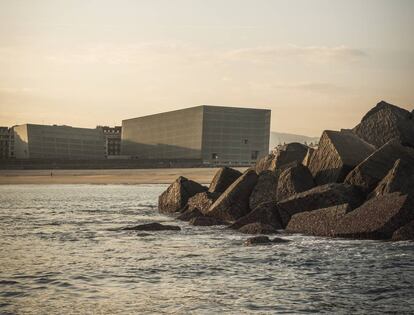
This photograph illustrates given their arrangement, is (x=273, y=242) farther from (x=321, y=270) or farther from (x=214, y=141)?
(x=214, y=141)

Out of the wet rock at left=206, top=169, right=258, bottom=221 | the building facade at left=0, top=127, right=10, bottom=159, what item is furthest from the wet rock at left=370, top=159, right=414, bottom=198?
the building facade at left=0, top=127, right=10, bottom=159

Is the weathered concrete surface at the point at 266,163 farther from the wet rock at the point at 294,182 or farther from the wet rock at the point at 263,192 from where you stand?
the wet rock at the point at 294,182

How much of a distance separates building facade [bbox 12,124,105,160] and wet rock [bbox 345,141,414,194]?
13675cm

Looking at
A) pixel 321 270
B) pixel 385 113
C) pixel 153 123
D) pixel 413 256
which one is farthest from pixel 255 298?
pixel 153 123

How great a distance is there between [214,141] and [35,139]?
4624 centimetres

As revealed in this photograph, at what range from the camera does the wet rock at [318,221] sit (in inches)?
709

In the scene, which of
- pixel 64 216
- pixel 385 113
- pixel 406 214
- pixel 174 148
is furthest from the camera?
pixel 174 148

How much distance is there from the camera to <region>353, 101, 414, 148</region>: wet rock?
83.6ft

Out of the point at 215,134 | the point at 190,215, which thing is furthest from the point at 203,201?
the point at 215,134

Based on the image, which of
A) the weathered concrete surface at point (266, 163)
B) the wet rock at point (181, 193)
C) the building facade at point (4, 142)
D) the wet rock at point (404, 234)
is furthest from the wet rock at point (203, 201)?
the building facade at point (4, 142)

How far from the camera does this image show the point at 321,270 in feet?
42.8

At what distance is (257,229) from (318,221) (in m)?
2.34

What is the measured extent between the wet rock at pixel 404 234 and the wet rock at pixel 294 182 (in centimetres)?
550

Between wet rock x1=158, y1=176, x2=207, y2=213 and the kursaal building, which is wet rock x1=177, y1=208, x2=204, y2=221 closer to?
wet rock x1=158, y1=176, x2=207, y2=213
